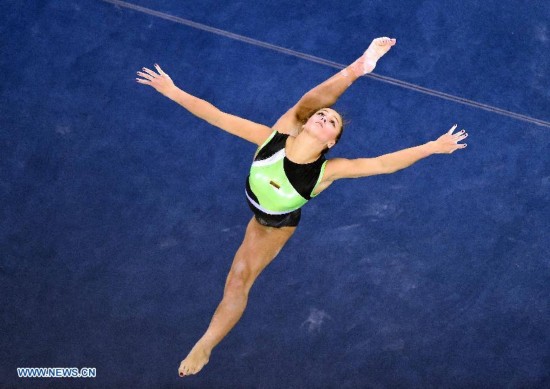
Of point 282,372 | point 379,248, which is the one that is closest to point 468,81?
point 379,248

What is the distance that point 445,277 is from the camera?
4.46 metres

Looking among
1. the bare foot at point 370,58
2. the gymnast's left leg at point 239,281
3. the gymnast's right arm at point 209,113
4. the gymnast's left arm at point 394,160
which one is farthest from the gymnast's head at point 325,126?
the gymnast's left leg at point 239,281

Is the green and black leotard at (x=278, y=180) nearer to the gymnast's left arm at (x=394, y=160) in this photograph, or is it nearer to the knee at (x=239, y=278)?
the gymnast's left arm at (x=394, y=160)

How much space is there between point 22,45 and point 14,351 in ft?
5.80

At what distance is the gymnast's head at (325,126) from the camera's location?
12.4 feet

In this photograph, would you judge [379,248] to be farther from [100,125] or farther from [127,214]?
[100,125]

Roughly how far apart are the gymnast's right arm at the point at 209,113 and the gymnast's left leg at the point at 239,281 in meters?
0.50

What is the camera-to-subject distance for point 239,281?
4004 millimetres

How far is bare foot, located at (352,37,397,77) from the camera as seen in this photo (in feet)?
13.8

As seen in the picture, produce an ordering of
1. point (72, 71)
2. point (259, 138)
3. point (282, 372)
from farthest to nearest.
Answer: point (72, 71) < point (282, 372) < point (259, 138)

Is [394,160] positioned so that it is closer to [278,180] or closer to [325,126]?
[325,126]

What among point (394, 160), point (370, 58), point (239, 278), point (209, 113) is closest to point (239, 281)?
point (239, 278)

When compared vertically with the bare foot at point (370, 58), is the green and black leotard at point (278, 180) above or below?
below

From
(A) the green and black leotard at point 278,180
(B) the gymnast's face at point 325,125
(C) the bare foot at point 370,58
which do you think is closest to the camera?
(B) the gymnast's face at point 325,125
